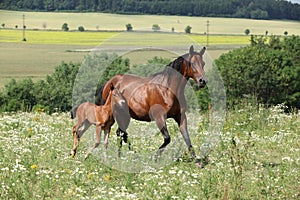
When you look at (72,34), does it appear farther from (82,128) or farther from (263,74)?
(82,128)

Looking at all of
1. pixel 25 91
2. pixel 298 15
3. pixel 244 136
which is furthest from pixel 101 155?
pixel 298 15

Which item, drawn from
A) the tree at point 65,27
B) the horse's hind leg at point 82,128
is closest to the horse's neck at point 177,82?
the horse's hind leg at point 82,128

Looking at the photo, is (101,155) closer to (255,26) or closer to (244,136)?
(244,136)

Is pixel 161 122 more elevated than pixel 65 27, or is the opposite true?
pixel 161 122

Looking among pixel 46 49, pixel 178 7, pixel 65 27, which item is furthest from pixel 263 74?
pixel 178 7

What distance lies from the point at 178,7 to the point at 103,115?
12489cm

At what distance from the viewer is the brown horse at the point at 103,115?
968 centimetres

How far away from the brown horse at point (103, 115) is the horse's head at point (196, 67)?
4.39ft

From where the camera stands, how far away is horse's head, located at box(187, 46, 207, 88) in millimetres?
9602

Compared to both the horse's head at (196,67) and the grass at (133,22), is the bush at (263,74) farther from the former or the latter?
the horse's head at (196,67)

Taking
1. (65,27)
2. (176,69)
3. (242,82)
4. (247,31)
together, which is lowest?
(242,82)

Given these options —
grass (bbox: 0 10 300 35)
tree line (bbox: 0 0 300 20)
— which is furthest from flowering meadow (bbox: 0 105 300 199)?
tree line (bbox: 0 0 300 20)

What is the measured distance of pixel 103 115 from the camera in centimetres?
988

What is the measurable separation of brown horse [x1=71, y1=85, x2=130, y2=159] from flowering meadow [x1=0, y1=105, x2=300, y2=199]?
372mm
